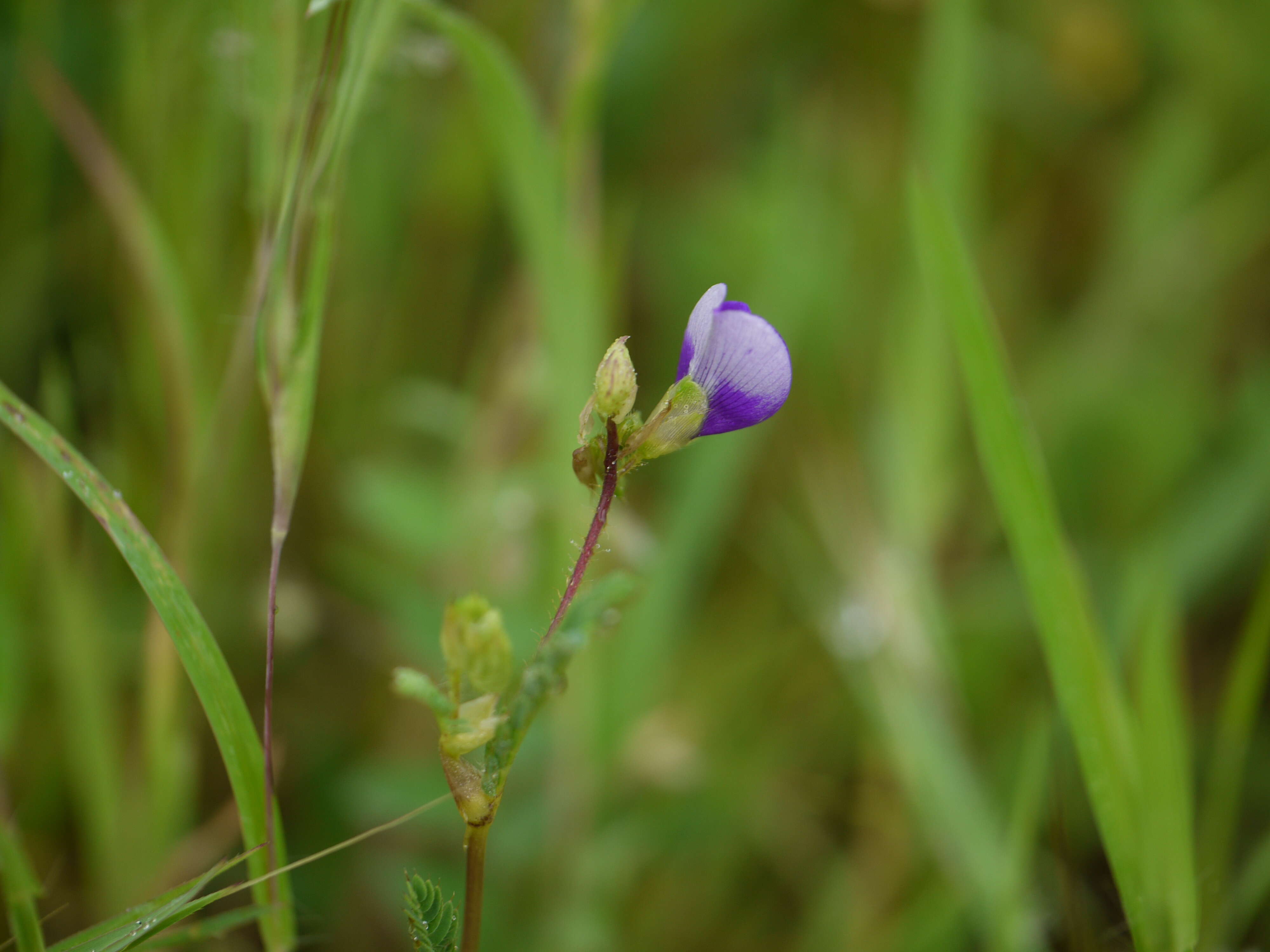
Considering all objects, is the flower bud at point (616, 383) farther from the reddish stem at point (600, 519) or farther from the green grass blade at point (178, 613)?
the green grass blade at point (178, 613)

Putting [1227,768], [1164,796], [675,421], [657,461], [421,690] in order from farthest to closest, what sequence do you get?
[657,461] < [1227,768] < [1164,796] < [675,421] < [421,690]

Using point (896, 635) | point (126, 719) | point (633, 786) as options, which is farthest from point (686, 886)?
point (126, 719)

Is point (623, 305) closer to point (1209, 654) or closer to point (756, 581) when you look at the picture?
point (756, 581)

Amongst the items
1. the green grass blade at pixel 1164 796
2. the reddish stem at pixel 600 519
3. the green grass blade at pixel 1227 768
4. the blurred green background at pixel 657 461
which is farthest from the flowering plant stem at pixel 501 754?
the green grass blade at pixel 1227 768

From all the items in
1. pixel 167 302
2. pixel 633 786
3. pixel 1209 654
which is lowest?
pixel 1209 654

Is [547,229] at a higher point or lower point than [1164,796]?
→ higher

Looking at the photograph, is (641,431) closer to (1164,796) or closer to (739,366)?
(739,366)

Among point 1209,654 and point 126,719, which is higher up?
point 126,719

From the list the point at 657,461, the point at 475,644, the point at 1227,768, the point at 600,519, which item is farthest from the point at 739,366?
the point at 657,461
